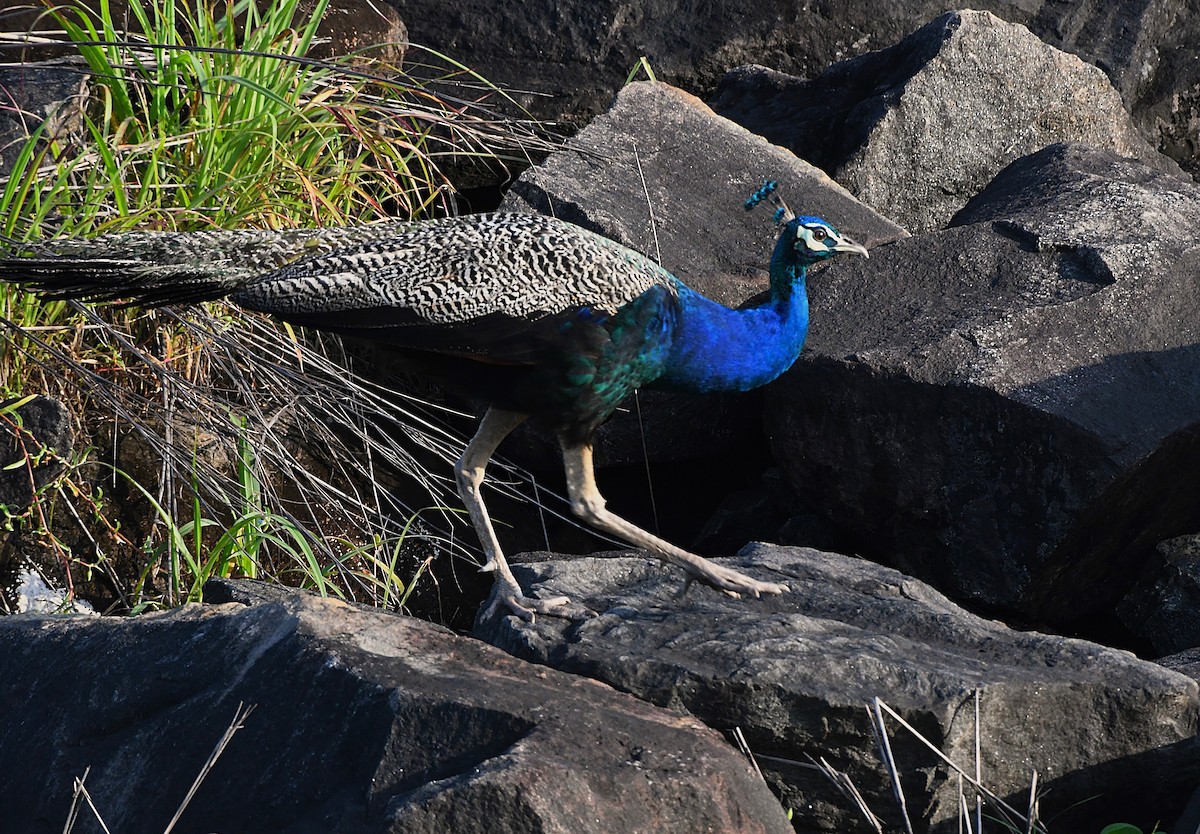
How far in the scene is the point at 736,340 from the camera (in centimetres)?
394

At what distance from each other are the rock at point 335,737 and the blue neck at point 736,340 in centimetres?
128

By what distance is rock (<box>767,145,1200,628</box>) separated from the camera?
166 inches

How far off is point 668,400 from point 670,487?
56 centimetres

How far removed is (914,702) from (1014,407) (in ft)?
5.32

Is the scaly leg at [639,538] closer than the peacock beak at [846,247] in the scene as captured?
Yes

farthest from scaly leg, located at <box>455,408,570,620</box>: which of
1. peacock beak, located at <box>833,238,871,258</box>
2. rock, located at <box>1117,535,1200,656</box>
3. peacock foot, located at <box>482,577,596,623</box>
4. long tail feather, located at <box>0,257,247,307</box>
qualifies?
rock, located at <box>1117,535,1200,656</box>

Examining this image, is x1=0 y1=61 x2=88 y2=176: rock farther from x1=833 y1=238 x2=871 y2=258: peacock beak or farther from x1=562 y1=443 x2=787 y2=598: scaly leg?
x1=833 y1=238 x2=871 y2=258: peacock beak

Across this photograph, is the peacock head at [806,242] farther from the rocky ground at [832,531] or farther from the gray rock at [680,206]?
the gray rock at [680,206]

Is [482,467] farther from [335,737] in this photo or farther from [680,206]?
[680,206]

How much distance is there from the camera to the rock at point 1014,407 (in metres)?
4.21

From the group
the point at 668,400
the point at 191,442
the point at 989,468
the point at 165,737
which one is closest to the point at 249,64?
the point at 191,442

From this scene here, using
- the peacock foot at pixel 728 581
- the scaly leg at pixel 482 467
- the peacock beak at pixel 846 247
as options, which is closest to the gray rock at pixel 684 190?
the peacock beak at pixel 846 247

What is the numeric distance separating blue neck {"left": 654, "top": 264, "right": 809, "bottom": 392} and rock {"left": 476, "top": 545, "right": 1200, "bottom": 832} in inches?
34.7

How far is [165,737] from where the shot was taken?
2.60 meters
